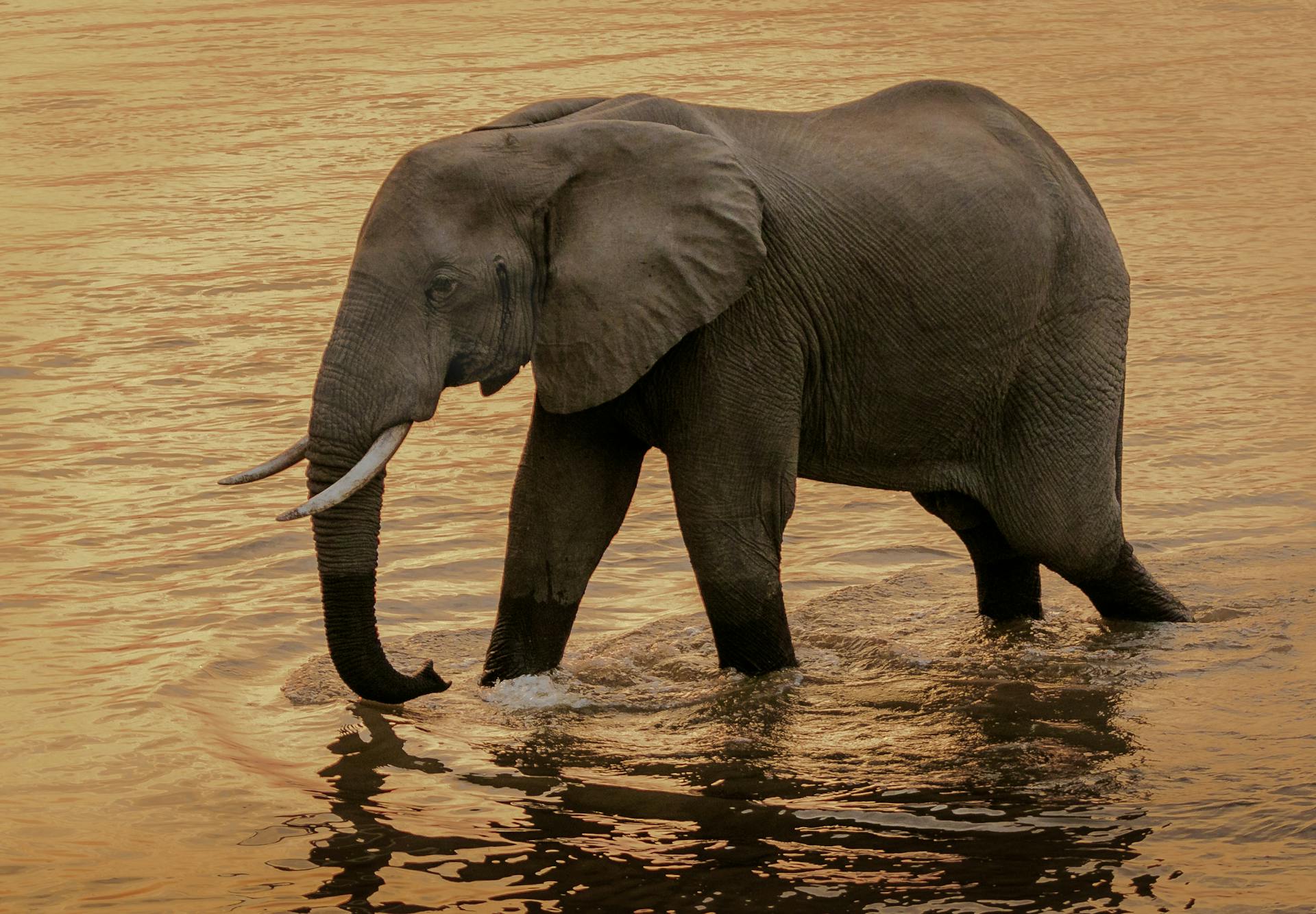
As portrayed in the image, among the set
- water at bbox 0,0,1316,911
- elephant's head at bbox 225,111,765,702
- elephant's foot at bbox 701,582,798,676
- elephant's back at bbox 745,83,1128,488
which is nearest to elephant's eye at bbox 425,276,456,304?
elephant's head at bbox 225,111,765,702

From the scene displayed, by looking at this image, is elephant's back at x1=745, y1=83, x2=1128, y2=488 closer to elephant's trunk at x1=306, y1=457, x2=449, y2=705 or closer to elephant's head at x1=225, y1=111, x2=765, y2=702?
elephant's head at x1=225, y1=111, x2=765, y2=702

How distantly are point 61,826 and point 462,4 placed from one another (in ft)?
67.9

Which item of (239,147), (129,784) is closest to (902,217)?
(129,784)

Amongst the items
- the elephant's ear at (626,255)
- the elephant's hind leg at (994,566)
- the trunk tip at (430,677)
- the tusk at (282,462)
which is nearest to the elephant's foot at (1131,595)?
the elephant's hind leg at (994,566)

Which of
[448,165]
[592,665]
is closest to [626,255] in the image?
[448,165]

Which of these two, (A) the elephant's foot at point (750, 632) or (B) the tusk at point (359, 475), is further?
(A) the elephant's foot at point (750, 632)

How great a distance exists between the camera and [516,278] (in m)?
5.27

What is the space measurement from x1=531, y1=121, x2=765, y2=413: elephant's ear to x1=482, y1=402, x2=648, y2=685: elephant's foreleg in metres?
0.41

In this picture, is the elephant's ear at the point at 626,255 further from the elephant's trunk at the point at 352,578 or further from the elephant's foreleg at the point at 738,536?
the elephant's trunk at the point at 352,578

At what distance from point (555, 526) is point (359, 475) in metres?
1.05

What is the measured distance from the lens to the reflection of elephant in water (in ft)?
16.8

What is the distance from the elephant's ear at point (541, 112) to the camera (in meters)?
5.51

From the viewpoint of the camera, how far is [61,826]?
506 cm

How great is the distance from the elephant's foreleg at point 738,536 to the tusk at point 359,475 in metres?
0.91
